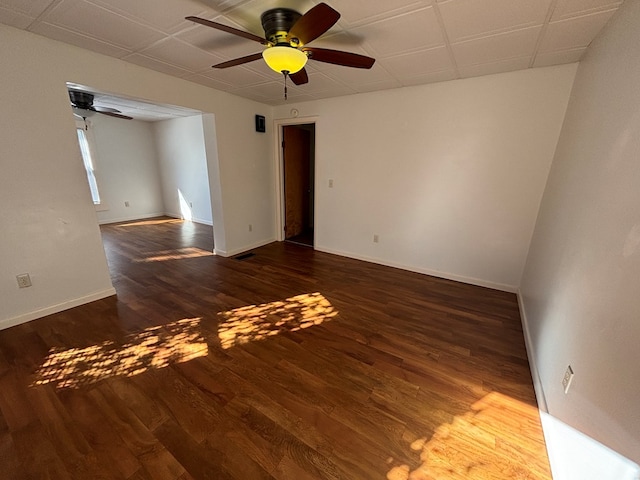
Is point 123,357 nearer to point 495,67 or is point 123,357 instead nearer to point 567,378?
point 567,378

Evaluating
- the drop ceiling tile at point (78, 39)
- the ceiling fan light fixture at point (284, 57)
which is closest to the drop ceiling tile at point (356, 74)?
the ceiling fan light fixture at point (284, 57)

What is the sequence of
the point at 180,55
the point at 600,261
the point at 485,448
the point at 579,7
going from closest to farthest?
the point at 600,261 < the point at 485,448 < the point at 579,7 < the point at 180,55

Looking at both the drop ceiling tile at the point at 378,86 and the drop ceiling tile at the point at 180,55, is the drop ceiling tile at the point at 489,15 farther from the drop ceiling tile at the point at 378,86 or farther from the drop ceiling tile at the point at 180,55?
the drop ceiling tile at the point at 180,55

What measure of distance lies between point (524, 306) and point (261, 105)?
443cm

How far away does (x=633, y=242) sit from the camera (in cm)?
100

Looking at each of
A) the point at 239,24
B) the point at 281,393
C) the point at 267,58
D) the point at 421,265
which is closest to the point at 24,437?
the point at 281,393

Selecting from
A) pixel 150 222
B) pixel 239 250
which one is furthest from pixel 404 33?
pixel 150 222

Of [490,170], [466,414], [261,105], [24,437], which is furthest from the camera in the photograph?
[261,105]

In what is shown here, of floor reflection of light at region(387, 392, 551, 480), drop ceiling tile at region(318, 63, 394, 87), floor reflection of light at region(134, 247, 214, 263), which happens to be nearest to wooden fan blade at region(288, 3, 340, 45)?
drop ceiling tile at region(318, 63, 394, 87)

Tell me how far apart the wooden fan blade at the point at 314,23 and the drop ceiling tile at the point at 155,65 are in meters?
1.75

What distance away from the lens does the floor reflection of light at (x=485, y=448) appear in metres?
1.21

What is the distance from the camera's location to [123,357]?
1.89 meters

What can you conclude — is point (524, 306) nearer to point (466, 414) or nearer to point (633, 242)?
point (466, 414)

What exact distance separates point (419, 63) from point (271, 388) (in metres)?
3.06
